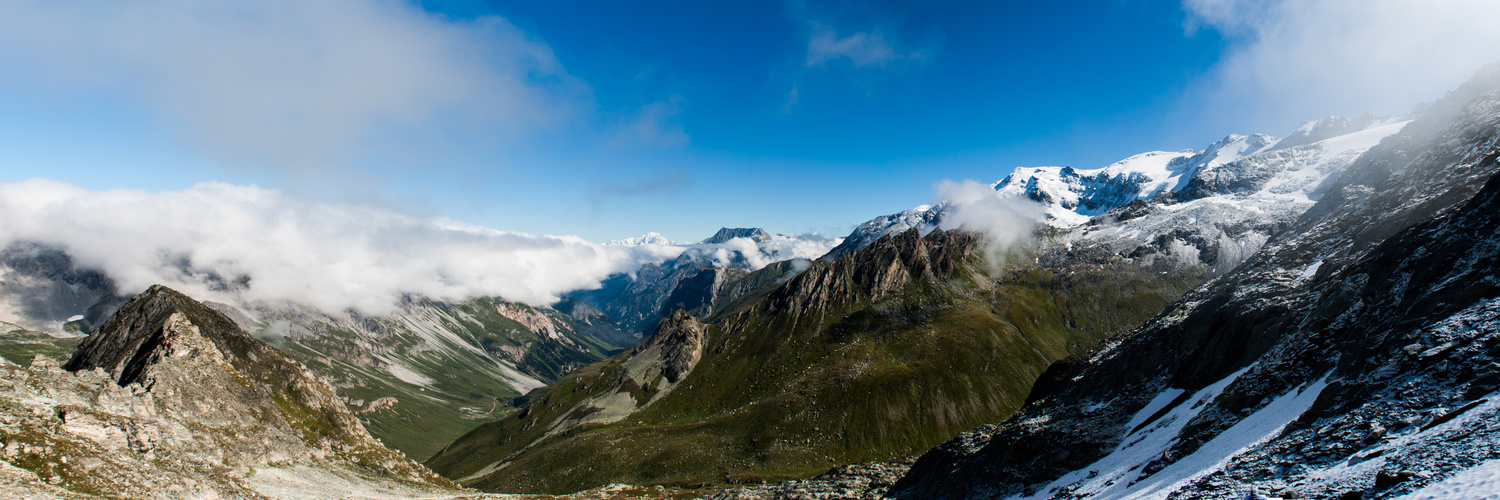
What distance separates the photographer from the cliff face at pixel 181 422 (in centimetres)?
5850

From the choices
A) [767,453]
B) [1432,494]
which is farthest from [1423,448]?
[767,453]

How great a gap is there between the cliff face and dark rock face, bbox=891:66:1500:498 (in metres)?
95.5

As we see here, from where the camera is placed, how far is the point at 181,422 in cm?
8025

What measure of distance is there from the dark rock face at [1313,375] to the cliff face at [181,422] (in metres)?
95.5

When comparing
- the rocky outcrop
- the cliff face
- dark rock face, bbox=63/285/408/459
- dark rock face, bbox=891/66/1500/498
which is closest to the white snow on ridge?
dark rock face, bbox=891/66/1500/498

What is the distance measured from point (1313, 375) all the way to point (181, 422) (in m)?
137

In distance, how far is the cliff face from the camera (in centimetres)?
5850

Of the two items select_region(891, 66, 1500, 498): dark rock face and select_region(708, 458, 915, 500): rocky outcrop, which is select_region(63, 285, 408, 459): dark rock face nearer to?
select_region(708, 458, 915, 500): rocky outcrop

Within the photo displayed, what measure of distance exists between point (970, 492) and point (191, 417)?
11449 cm

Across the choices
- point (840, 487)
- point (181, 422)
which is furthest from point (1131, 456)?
point (181, 422)

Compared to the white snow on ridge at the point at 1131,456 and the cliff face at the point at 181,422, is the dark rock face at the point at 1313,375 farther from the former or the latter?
the cliff face at the point at 181,422

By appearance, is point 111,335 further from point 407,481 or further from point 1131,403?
point 1131,403

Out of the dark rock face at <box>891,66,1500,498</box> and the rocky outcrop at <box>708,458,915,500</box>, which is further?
the rocky outcrop at <box>708,458,915,500</box>

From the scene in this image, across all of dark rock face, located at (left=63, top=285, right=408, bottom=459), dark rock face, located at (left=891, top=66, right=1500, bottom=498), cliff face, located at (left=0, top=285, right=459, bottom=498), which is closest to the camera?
dark rock face, located at (left=891, top=66, right=1500, bottom=498)
